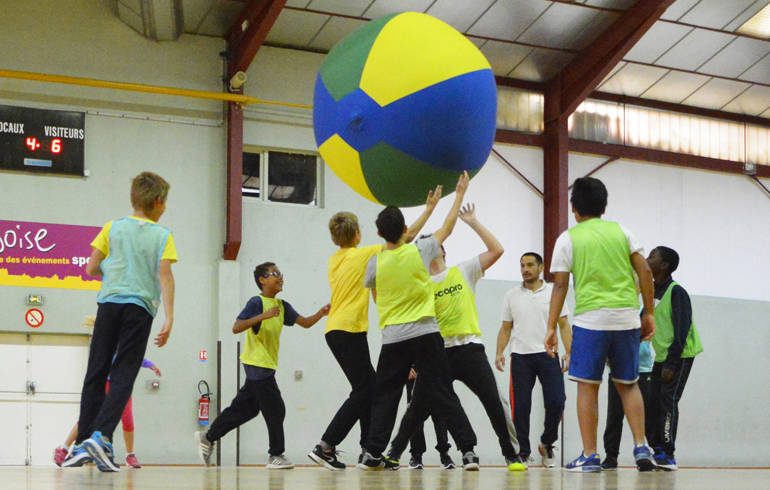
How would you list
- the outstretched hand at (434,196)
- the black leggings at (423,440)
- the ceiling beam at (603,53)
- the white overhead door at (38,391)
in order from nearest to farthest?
the outstretched hand at (434,196) → the black leggings at (423,440) → the white overhead door at (38,391) → the ceiling beam at (603,53)

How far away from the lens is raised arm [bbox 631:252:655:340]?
535 cm

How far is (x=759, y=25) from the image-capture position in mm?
13898

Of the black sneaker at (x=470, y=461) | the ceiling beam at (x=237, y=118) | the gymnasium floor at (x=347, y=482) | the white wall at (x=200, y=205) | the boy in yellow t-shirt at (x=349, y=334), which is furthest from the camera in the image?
Answer: the ceiling beam at (x=237, y=118)

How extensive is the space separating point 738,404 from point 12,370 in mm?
10529

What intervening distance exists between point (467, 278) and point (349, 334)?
3.27 feet

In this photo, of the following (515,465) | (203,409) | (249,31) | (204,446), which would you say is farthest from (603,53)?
(515,465)

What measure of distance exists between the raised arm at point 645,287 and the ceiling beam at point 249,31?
7.30 meters

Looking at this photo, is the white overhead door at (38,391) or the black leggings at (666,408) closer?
the black leggings at (666,408)

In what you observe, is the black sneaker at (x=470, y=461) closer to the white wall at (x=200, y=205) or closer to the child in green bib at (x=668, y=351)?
the child in green bib at (x=668, y=351)

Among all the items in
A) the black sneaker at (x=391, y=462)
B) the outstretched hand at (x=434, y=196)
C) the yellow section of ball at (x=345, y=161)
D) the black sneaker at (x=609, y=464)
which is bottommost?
the black sneaker at (x=391, y=462)

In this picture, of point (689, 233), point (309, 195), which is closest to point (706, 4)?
point (689, 233)

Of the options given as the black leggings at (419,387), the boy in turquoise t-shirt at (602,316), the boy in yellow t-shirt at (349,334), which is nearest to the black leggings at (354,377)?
the boy in yellow t-shirt at (349,334)

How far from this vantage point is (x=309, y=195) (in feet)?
44.1

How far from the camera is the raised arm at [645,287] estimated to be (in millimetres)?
5348
